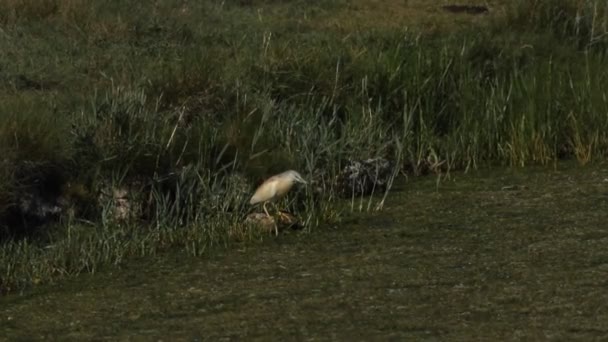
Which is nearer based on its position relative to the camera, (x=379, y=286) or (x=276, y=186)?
(x=379, y=286)

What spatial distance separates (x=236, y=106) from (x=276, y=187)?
144cm

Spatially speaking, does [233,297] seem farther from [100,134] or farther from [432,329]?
[100,134]

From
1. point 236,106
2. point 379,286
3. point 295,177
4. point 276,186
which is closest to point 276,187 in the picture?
point 276,186

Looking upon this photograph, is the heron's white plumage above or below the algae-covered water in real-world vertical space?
above

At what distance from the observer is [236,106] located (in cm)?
849

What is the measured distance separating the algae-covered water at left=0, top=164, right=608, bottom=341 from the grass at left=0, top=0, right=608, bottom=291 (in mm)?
341

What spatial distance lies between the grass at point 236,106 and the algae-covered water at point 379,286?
0.34 meters

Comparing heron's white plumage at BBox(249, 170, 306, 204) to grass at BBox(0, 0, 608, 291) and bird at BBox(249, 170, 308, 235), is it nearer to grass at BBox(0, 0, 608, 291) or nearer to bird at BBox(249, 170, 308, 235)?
bird at BBox(249, 170, 308, 235)

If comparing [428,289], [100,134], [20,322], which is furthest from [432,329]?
[100,134]

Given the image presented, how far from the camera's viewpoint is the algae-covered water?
5.70 meters

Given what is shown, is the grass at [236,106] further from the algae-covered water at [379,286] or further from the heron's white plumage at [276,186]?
the algae-covered water at [379,286]

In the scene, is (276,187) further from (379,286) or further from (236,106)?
(236,106)

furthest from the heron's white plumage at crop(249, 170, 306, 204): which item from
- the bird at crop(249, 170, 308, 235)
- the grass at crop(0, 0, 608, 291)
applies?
the grass at crop(0, 0, 608, 291)

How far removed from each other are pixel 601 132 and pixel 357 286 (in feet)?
11.0
